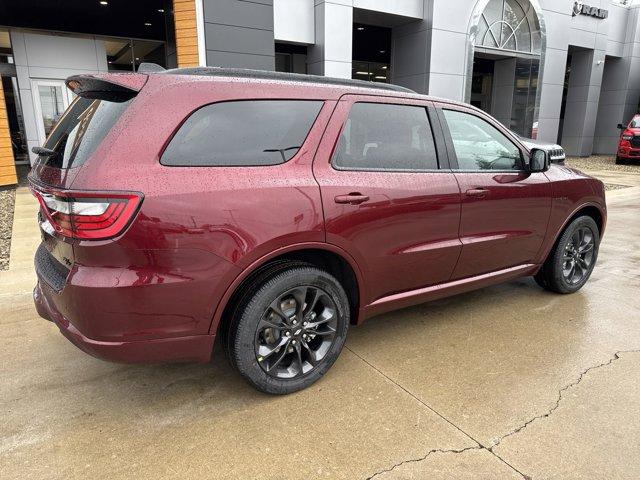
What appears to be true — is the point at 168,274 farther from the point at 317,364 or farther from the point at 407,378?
the point at 407,378

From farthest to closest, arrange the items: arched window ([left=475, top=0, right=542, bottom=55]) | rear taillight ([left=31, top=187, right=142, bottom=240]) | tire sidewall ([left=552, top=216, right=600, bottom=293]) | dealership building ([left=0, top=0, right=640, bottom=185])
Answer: arched window ([left=475, top=0, right=542, bottom=55]) < dealership building ([left=0, top=0, right=640, bottom=185]) < tire sidewall ([left=552, top=216, right=600, bottom=293]) < rear taillight ([left=31, top=187, right=142, bottom=240])

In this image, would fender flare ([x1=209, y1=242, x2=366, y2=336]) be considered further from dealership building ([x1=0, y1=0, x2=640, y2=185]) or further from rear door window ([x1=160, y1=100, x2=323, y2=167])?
dealership building ([x1=0, y1=0, x2=640, y2=185])

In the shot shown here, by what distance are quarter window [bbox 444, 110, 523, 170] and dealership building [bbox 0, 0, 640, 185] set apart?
8.67 m

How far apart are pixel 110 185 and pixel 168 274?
1.59ft

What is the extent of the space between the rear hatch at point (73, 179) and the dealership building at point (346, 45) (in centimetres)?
883

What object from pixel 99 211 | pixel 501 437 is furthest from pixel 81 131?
pixel 501 437

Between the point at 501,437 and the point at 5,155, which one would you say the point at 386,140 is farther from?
the point at 5,155

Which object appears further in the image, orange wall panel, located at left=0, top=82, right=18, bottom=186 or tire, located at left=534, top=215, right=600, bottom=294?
orange wall panel, located at left=0, top=82, right=18, bottom=186

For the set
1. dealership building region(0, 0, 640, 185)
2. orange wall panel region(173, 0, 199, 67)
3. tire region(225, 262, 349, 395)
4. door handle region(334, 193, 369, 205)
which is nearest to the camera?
tire region(225, 262, 349, 395)

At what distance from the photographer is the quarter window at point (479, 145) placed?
11.3 feet

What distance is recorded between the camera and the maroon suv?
2.21m

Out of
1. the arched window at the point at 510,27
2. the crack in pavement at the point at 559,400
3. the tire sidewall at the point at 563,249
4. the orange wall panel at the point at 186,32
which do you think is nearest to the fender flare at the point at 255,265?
the crack in pavement at the point at 559,400

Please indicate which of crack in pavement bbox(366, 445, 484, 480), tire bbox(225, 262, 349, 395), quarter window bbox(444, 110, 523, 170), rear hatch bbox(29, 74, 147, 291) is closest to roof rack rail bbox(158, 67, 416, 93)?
rear hatch bbox(29, 74, 147, 291)

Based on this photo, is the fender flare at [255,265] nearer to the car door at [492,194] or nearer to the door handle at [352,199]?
the door handle at [352,199]
